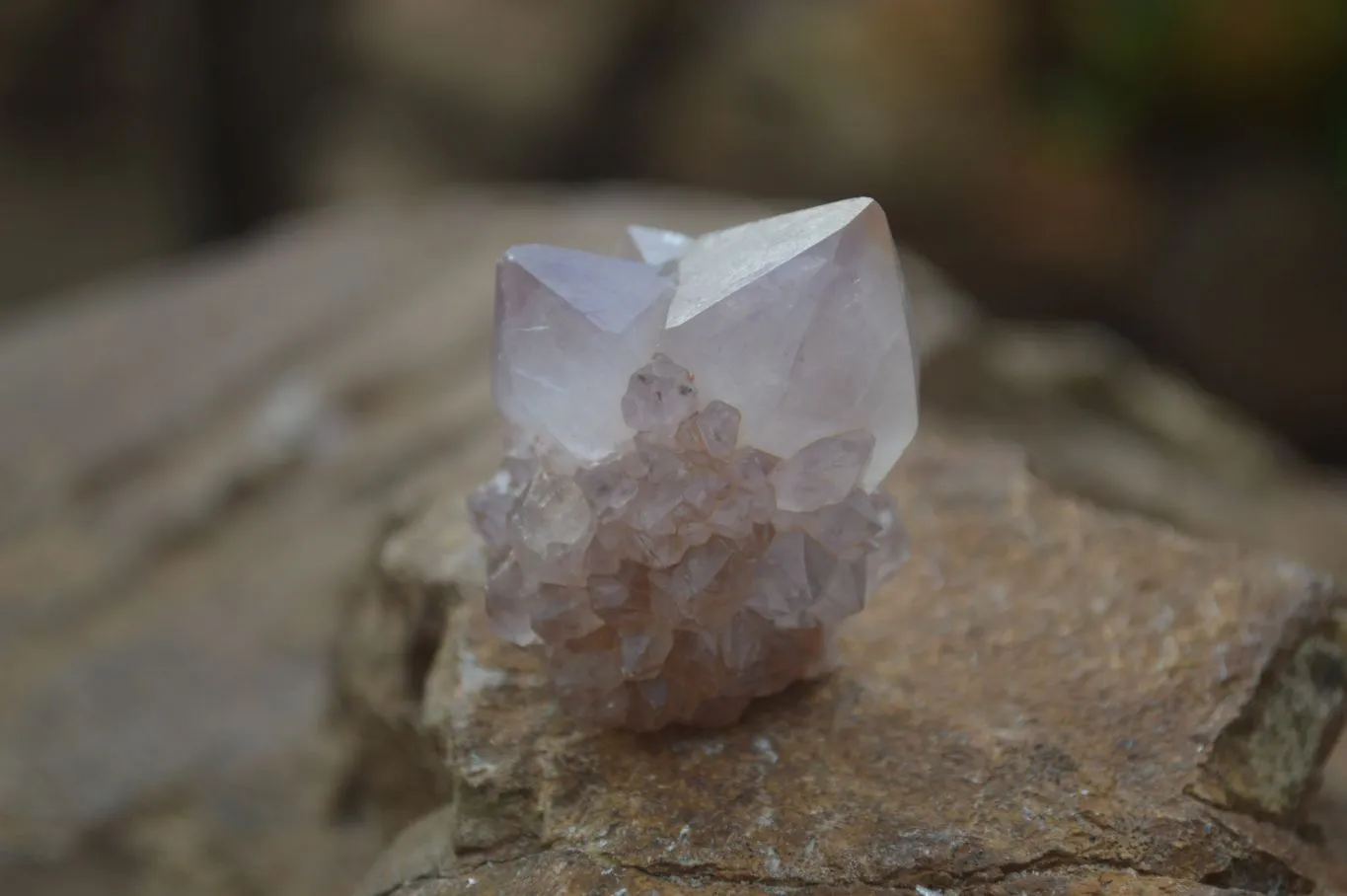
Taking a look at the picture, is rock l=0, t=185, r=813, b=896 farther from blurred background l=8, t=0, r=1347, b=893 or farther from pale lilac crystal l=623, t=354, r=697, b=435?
pale lilac crystal l=623, t=354, r=697, b=435

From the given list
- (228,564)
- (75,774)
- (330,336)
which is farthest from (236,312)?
(75,774)

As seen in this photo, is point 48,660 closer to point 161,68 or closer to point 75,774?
point 75,774

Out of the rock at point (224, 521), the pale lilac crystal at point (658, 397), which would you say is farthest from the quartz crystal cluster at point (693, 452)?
the rock at point (224, 521)

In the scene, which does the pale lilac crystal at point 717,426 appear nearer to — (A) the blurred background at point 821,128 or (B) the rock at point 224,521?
(B) the rock at point 224,521

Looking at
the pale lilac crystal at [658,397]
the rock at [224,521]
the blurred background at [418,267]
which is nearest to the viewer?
the pale lilac crystal at [658,397]

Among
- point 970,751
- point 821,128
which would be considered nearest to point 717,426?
point 970,751
